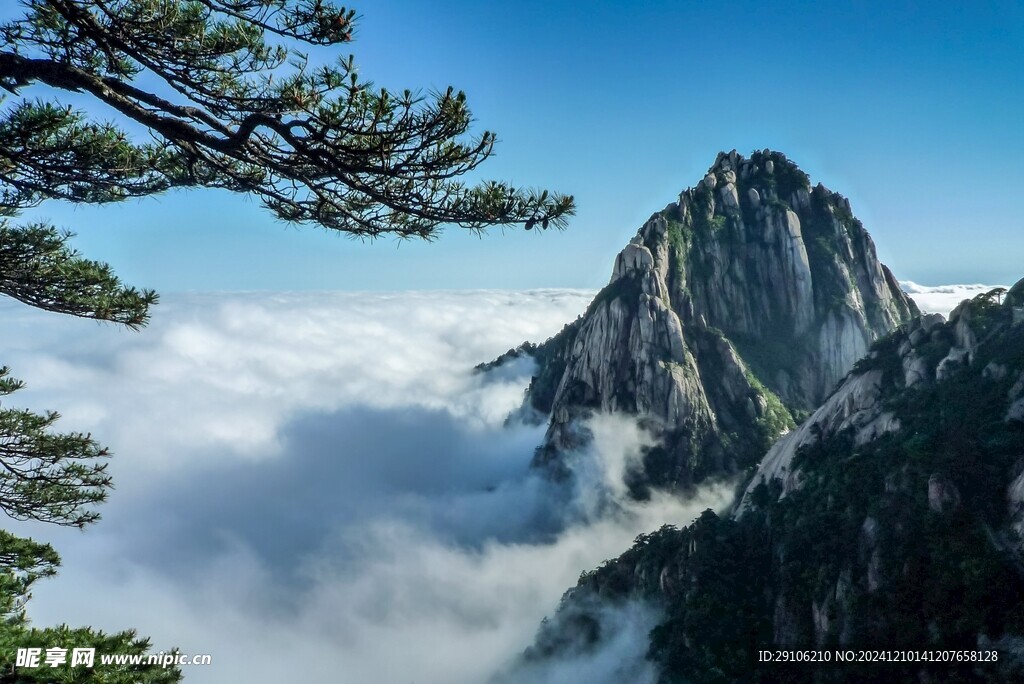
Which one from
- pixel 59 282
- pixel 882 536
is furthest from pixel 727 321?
pixel 59 282

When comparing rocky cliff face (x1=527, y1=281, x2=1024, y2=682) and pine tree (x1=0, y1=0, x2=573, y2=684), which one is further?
rocky cliff face (x1=527, y1=281, x2=1024, y2=682)

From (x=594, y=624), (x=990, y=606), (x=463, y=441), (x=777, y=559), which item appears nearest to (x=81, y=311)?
(x=990, y=606)

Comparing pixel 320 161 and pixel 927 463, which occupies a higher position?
pixel 320 161

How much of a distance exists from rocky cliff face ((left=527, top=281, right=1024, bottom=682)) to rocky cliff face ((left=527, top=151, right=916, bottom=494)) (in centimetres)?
2293

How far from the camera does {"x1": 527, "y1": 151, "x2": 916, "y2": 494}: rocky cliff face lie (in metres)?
67.1

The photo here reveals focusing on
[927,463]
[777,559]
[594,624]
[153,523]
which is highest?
[927,463]

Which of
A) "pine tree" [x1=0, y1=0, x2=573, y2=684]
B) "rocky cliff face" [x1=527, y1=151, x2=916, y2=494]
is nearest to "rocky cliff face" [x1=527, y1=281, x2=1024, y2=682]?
"rocky cliff face" [x1=527, y1=151, x2=916, y2=494]

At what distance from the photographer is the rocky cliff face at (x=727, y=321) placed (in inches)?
2640

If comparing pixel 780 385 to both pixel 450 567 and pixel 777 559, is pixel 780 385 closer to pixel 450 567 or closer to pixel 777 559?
pixel 777 559

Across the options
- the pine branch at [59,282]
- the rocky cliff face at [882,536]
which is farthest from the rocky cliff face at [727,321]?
the pine branch at [59,282]

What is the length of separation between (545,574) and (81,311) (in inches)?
3120

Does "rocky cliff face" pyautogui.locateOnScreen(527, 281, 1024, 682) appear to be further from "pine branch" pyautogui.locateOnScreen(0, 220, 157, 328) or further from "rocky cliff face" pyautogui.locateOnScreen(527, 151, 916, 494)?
"pine branch" pyautogui.locateOnScreen(0, 220, 157, 328)

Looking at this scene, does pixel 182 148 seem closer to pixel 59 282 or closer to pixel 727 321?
pixel 59 282

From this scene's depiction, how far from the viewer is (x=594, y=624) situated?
43969mm
